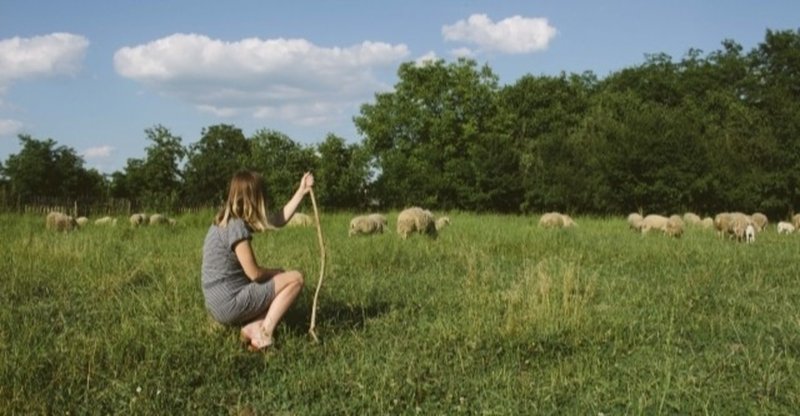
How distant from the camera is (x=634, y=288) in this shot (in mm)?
9000

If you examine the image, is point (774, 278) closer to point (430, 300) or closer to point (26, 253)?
point (430, 300)

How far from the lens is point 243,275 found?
241 inches

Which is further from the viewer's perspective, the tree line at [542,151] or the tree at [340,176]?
the tree at [340,176]

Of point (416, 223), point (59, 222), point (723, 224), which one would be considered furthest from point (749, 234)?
point (59, 222)

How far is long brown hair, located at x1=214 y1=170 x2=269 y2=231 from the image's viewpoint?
5.95 m

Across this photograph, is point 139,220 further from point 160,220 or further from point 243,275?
point 243,275

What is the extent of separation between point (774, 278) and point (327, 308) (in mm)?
7391

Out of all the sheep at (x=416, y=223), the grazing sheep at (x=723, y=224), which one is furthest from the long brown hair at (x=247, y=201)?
the grazing sheep at (x=723, y=224)

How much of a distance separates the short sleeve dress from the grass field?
0.26 metres

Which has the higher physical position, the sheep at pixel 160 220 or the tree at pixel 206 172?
the tree at pixel 206 172

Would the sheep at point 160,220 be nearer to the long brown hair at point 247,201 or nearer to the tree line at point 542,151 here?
the tree line at point 542,151

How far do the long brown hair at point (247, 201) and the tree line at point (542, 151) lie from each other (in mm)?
22749

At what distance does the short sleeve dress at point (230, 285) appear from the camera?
19.4ft

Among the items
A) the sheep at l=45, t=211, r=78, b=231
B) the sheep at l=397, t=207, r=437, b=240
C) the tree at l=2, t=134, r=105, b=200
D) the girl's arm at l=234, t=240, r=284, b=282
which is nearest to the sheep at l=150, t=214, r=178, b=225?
the sheep at l=45, t=211, r=78, b=231
